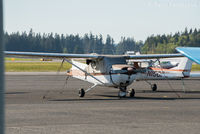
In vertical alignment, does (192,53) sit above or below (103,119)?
above

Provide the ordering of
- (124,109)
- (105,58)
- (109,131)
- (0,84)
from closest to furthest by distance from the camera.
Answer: (0,84), (109,131), (124,109), (105,58)

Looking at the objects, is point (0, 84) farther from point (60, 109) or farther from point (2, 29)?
point (60, 109)

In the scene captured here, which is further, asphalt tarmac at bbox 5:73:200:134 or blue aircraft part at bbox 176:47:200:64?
asphalt tarmac at bbox 5:73:200:134

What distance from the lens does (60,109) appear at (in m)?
13.9

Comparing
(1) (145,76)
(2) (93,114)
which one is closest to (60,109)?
(2) (93,114)

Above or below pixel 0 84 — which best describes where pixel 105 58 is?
above

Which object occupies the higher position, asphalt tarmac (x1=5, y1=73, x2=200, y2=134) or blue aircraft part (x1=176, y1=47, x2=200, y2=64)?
blue aircraft part (x1=176, y1=47, x2=200, y2=64)

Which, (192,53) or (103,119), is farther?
(103,119)

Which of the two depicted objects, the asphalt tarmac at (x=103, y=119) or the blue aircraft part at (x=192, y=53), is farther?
the asphalt tarmac at (x=103, y=119)

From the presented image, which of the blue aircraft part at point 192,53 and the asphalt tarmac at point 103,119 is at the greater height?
the blue aircraft part at point 192,53

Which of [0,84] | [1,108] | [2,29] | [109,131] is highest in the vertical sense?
[2,29]

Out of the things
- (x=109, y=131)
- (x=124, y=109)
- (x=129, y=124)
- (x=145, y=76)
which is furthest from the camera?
(x=145, y=76)

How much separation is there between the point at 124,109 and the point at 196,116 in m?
2.78

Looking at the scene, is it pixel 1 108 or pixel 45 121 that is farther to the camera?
pixel 45 121
